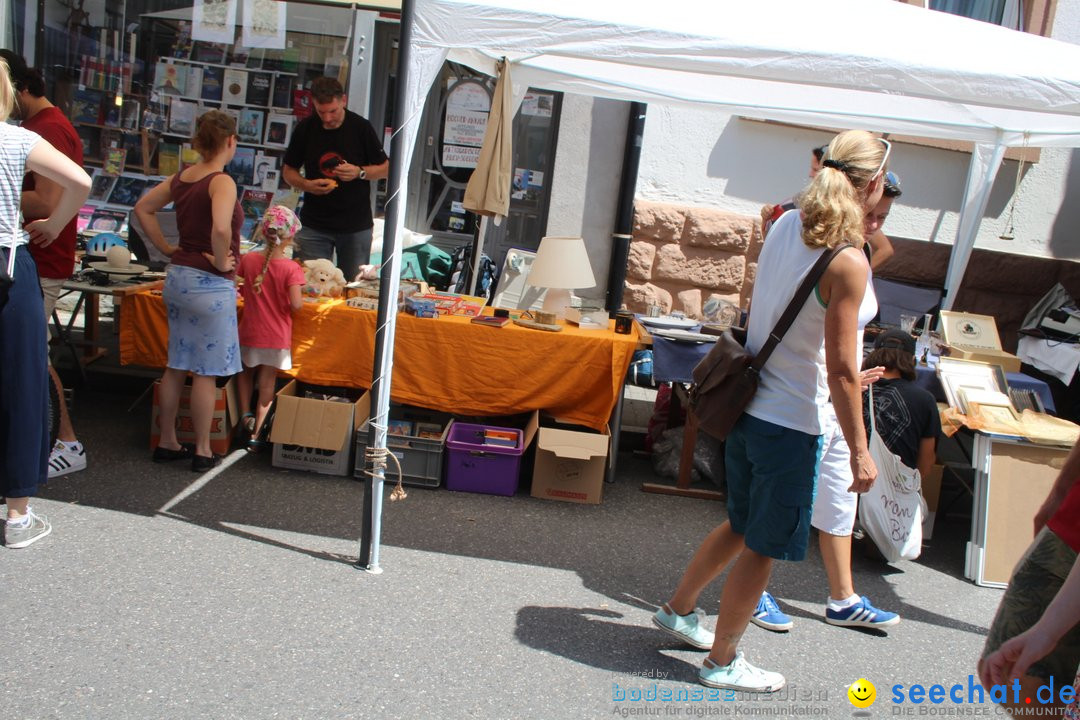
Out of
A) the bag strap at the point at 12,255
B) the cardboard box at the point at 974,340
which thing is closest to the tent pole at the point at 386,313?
the bag strap at the point at 12,255

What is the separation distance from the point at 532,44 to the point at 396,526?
219cm

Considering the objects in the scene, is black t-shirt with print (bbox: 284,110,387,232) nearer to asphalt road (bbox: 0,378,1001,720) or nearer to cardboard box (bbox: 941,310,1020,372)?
asphalt road (bbox: 0,378,1001,720)

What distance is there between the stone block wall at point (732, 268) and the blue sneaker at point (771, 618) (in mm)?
4062

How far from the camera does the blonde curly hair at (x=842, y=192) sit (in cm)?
253

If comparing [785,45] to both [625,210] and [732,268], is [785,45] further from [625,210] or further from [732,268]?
[732,268]

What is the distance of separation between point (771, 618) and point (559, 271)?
2319 mm

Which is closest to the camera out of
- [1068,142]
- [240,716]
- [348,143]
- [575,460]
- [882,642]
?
[240,716]

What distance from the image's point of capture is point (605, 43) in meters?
3.62

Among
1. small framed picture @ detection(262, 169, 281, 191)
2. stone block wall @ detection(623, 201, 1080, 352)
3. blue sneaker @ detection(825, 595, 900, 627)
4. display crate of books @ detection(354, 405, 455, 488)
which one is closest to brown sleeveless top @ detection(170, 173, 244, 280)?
display crate of books @ detection(354, 405, 455, 488)

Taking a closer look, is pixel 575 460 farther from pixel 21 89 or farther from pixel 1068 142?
pixel 1068 142

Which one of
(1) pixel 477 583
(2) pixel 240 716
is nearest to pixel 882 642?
(1) pixel 477 583

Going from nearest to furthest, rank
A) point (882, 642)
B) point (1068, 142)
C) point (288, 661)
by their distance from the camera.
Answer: point (288, 661) < point (882, 642) < point (1068, 142)

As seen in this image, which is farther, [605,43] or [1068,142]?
[1068,142]

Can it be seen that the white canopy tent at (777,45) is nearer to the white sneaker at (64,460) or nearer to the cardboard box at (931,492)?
the cardboard box at (931,492)
